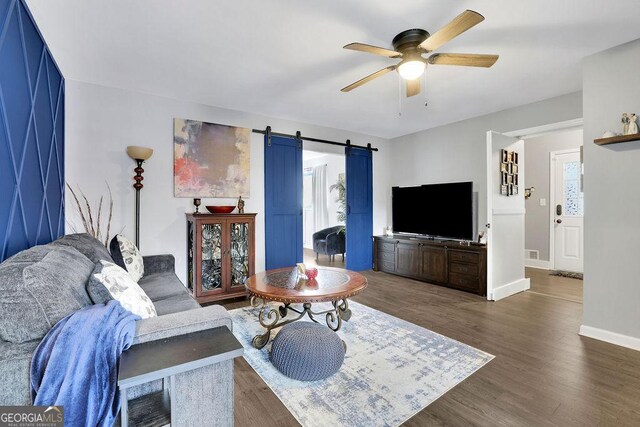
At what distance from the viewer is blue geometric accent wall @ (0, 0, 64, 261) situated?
161 centimetres

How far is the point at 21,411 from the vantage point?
3.12 feet

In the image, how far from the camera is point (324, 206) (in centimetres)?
808

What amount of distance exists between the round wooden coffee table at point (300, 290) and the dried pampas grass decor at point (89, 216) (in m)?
1.84

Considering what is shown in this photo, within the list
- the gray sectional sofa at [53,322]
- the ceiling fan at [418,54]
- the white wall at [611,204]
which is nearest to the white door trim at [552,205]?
the white wall at [611,204]

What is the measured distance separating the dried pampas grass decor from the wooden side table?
257cm

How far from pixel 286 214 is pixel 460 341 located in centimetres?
280

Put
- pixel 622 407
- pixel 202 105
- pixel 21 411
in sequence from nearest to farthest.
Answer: pixel 21 411, pixel 622 407, pixel 202 105

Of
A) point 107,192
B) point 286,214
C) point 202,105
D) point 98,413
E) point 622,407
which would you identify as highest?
point 202,105

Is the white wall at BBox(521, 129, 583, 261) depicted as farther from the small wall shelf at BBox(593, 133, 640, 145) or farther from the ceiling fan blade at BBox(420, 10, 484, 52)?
the ceiling fan blade at BBox(420, 10, 484, 52)

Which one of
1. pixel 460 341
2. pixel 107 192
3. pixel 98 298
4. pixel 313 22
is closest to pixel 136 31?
pixel 313 22

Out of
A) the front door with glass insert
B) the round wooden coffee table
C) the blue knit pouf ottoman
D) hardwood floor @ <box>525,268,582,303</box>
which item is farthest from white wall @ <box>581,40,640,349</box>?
the front door with glass insert

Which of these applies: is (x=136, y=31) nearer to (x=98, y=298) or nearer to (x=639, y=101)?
(x=98, y=298)

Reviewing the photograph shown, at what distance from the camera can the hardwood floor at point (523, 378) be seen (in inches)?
64.5

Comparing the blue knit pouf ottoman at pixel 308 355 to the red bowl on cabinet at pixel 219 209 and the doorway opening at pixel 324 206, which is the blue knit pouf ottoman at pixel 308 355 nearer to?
the red bowl on cabinet at pixel 219 209
